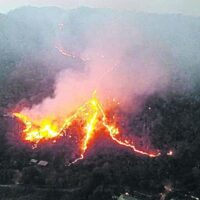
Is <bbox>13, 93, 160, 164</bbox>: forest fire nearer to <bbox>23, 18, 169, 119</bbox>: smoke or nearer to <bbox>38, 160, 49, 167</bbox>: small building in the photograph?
<bbox>23, 18, 169, 119</bbox>: smoke

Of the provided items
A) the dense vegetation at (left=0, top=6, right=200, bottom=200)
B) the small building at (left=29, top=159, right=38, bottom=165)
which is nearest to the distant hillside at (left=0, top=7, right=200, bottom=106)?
the dense vegetation at (left=0, top=6, right=200, bottom=200)

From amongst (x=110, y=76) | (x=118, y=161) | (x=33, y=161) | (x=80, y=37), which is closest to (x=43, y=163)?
(x=33, y=161)

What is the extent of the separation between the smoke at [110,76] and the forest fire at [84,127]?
1043 millimetres

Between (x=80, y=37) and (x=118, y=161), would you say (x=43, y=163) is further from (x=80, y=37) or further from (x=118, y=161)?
(x=80, y=37)

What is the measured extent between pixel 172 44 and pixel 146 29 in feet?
28.0

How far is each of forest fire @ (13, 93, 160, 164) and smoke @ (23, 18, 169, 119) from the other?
1043mm

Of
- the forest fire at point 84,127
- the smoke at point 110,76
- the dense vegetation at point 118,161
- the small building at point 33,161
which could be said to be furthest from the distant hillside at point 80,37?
the small building at point 33,161

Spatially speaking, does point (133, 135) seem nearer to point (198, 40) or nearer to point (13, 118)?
point (13, 118)

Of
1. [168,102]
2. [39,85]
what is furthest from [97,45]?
[168,102]

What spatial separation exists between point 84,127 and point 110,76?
38.9ft

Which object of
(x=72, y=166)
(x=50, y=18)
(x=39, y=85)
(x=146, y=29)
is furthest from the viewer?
(x=50, y=18)

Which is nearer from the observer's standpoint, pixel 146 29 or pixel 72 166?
pixel 72 166

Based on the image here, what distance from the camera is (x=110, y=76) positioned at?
5928 cm

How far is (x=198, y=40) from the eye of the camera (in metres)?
77.2
